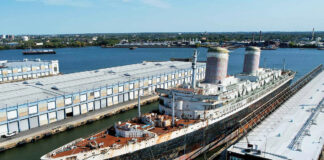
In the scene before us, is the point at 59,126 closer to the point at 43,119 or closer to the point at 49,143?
the point at 43,119

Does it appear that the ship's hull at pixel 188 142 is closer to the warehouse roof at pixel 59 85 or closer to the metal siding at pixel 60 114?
the metal siding at pixel 60 114

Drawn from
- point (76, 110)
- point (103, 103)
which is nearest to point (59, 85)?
point (76, 110)

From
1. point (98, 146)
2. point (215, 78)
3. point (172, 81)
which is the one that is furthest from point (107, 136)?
point (172, 81)

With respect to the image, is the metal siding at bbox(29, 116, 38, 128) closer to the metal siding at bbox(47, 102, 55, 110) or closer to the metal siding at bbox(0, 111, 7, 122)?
the metal siding at bbox(47, 102, 55, 110)

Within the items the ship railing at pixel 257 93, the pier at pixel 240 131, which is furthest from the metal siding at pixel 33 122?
the ship railing at pixel 257 93

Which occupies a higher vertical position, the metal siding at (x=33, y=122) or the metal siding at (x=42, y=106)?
the metal siding at (x=42, y=106)

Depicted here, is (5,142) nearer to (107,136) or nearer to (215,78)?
(107,136)
